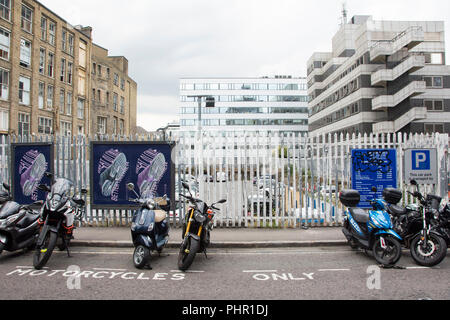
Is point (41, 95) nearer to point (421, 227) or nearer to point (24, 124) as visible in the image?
point (24, 124)

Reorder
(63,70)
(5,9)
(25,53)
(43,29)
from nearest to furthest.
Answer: (5,9)
(25,53)
(43,29)
(63,70)

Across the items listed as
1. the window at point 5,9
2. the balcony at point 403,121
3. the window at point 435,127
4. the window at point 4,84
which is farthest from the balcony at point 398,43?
the window at point 4,84

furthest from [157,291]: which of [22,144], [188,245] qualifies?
[22,144]

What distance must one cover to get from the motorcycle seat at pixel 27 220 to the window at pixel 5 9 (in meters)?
27.1

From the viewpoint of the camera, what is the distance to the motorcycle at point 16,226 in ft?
18.9

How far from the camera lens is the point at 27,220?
6238 millimetres

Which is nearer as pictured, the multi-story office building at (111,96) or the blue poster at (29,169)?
the blue poster at (29,169)

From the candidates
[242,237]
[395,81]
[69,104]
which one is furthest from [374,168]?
[395,81]

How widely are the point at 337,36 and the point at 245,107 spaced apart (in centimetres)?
3011

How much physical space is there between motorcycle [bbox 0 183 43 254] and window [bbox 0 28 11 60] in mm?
25682

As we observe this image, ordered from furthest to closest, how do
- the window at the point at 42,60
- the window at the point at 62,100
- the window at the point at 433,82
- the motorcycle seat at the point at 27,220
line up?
the window at the point at 433,82
the window at the point at 62,100
the window at the point at 42,60
the motorcycle seat at the point at 27,220

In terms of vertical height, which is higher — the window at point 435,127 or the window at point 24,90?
the window at point 24,90

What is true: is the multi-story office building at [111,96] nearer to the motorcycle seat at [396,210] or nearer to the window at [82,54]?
the window at [82,54]

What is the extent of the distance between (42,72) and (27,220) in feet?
97.5
